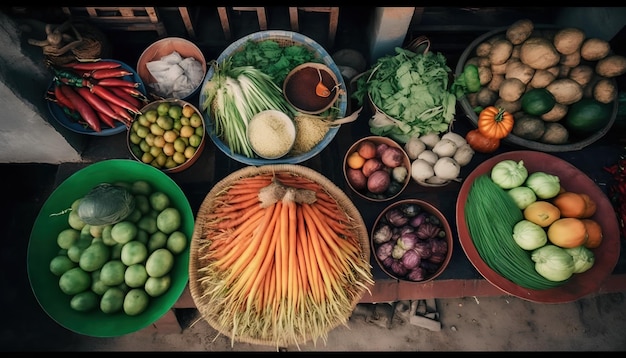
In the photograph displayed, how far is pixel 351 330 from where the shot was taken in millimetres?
3346

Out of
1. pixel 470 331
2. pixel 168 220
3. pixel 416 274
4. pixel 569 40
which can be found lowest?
pixel 470 331

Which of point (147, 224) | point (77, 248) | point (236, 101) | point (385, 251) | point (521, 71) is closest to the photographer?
point (77, 248)

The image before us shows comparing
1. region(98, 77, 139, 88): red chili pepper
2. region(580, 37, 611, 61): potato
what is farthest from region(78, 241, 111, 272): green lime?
region(580, 37, 611, 61): potato

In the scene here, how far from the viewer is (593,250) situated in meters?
2.50

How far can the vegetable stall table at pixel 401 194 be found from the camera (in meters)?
2.82

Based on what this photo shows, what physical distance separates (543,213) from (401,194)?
97cm

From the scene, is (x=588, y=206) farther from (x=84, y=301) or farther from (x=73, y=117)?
(x=73, y=117)

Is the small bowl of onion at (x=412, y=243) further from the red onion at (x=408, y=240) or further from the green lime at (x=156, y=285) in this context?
the green lime at (x=156, y=285)

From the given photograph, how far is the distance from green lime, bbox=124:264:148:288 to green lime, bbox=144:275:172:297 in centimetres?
4

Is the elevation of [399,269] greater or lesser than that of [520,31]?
lesser

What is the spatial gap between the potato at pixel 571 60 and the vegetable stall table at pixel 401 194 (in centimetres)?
72

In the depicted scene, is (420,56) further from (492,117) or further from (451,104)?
(492,117)

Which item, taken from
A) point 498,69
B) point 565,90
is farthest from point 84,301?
point 565,90

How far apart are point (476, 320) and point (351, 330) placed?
117 centimetres
